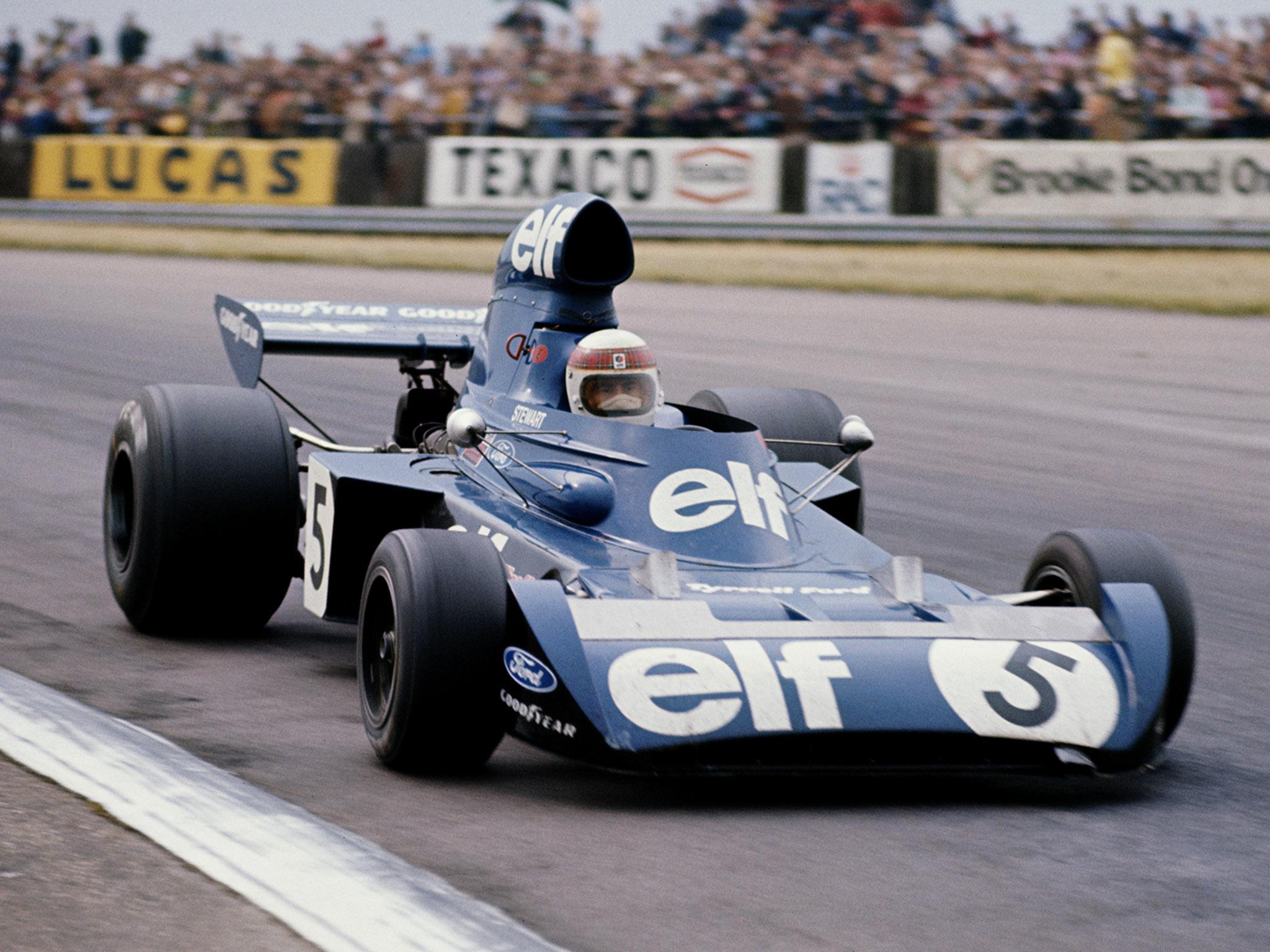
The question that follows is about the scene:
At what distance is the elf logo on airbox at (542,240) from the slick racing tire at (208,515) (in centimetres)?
109

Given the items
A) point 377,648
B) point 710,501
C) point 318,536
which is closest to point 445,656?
point 377,648

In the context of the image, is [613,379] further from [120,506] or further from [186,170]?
[186,170]

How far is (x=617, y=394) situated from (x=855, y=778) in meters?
1.74

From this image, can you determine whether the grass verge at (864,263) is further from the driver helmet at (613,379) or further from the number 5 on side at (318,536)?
the number 5 on side at (318,536)

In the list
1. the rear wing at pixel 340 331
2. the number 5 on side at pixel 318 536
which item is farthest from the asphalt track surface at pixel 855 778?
the rear wing at pixel 340 331

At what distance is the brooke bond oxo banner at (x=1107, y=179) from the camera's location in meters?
19.5

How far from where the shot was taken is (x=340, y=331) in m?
8.06

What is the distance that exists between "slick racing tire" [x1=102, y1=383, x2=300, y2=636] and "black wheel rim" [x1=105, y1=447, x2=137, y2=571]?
6.3 inches

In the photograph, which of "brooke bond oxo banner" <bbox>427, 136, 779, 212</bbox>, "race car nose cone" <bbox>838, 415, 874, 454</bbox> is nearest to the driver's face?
"race car nose cone" <bbox>838, 415, 874, 454</bbox>

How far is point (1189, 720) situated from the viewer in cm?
602

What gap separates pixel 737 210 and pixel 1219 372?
8.43 metres

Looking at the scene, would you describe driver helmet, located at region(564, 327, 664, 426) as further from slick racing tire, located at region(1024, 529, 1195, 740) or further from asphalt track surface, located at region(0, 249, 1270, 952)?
slick racing tire, located at region(1024, 529, 1195, 740)

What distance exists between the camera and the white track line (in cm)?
376

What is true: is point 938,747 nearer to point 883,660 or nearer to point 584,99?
point 883,660
